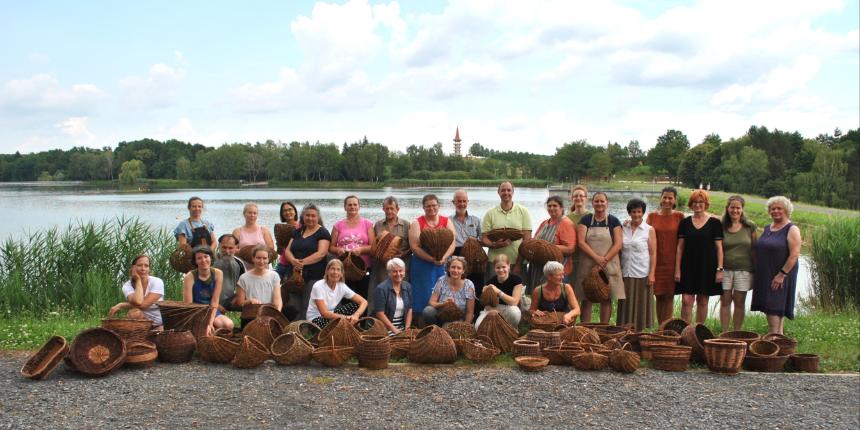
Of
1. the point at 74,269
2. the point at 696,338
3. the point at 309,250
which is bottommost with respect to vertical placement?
the point at 696,338

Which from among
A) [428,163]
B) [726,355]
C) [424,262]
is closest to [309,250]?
[424,262]

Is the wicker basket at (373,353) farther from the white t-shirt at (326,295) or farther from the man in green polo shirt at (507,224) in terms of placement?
the man in green polo shirt at (507,224)

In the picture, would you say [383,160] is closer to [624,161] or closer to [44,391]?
[624,161]

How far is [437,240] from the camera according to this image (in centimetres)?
720

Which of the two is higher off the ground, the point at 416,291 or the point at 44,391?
the point at 416,291

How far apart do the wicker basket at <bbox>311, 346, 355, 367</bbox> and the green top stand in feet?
13.6

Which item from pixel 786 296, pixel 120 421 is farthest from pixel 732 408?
pixel 120 421

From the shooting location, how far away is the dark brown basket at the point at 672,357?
6.15 metres

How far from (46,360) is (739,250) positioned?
6829mm

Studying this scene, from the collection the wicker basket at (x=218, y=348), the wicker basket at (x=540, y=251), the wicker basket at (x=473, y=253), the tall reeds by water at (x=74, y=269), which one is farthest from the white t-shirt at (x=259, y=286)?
the tall reeds by water at (x=74, y=269)

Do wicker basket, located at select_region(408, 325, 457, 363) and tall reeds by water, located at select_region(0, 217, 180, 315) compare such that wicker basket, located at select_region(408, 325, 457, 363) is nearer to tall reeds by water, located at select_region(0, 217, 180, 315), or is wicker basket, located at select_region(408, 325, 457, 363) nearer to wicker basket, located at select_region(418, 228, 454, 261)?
wicker basket, located at select_region(418, 228, 454, 261)

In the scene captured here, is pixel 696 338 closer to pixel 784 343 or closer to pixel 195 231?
pixel 784 343

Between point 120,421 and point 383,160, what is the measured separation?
81.2 m

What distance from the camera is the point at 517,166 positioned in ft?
381
